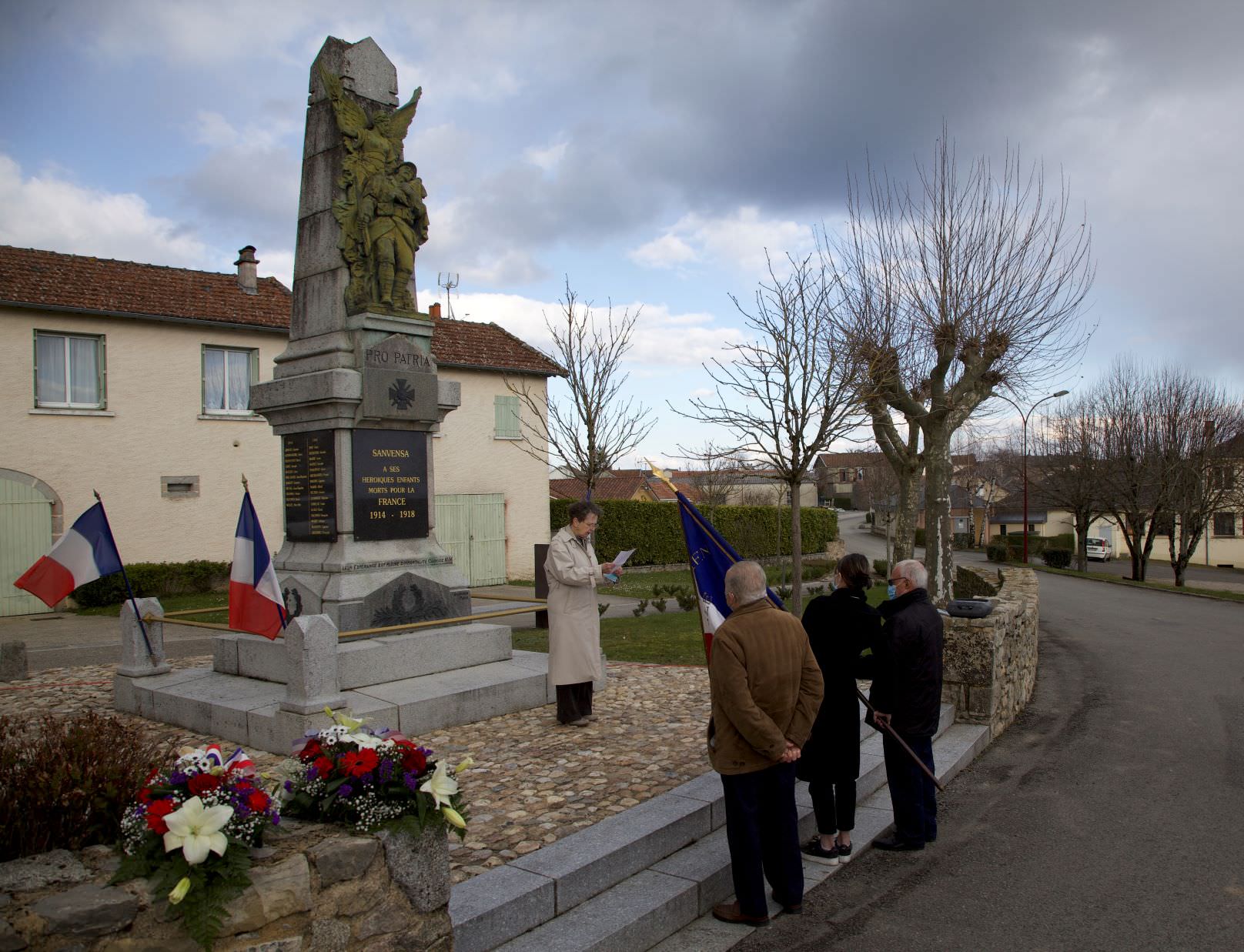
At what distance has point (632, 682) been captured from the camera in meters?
9.24

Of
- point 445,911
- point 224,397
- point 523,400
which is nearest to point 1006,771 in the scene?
point 445,911

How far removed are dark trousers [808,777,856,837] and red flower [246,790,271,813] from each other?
126 inches

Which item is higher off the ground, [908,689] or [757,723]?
[757,723]

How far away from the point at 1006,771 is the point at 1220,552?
168 feet

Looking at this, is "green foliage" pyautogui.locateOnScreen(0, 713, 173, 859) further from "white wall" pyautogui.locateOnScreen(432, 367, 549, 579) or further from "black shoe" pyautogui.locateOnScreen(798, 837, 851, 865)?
"white wall" pyautogui.locateOnScreen(432, 367, 549, 579)

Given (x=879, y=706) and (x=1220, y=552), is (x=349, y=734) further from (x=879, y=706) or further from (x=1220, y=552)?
(x=1220, y=552)

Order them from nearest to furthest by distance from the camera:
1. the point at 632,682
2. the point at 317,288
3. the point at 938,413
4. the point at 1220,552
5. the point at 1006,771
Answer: the point at 1006,771 → the point at 317,288 → the point at 632,682 → the point at 938,413 → the point at 1220,552

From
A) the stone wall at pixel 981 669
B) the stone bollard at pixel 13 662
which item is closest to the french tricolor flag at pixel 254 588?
the stone bollard at pixel 13 662

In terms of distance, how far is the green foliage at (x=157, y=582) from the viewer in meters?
17.9

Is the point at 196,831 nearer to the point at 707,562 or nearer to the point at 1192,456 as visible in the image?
the point at 707,562

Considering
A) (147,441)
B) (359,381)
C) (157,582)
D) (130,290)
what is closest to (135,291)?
(130,290)

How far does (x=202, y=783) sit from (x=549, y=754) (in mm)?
3730

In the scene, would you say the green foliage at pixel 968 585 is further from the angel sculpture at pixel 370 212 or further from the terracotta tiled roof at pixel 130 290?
the terracotta tiled roof at pixel 130 290

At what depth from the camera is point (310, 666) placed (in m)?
6.20
